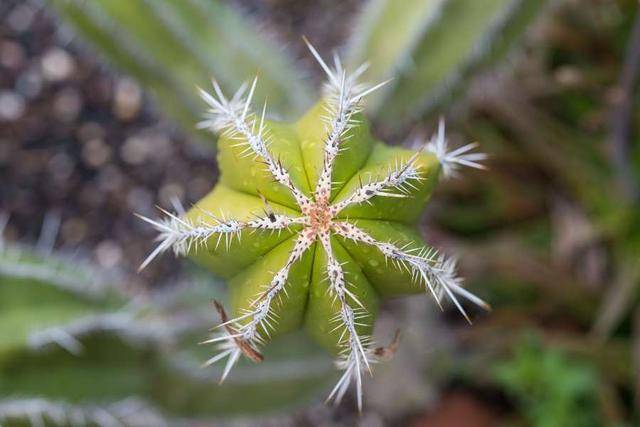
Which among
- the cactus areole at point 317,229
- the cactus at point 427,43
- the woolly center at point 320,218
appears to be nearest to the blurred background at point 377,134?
the cactus at point 427,43

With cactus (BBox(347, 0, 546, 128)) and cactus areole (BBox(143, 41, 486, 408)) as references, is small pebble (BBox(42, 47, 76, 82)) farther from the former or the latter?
cactus areole (BBox(143, 41, 486, 408))

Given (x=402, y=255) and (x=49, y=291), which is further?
(x=49, y=291)

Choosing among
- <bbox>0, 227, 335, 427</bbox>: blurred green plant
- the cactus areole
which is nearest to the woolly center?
the cactus areole

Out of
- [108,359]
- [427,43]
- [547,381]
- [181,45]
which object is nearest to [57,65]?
[181,45]

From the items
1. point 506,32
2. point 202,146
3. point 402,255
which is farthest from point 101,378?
point 506,32

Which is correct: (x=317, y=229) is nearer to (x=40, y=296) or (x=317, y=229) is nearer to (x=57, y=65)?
(x=40, y=296)

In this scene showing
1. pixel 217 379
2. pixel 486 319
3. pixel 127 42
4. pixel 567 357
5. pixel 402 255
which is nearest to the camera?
pixel 402 255

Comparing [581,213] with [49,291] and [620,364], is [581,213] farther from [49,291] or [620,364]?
[49,291]
